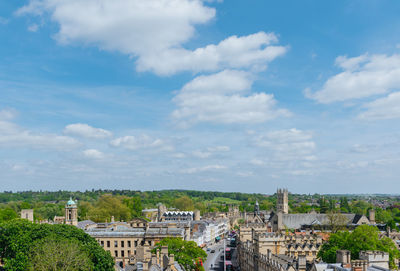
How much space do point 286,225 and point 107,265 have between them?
95806 millimetres

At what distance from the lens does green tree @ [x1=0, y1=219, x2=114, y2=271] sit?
56.6 metres

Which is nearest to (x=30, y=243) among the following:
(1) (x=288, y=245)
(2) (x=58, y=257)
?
(2) (x=58, y=257)

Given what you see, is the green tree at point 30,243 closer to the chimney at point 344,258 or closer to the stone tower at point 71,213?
the chimney at point 344,258

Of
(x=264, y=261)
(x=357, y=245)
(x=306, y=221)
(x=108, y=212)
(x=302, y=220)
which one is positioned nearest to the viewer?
(x=264, y=261)

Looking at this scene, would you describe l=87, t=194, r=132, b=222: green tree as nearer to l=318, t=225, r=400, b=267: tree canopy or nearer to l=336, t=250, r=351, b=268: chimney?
l=318, t=225, r=400, b=267: tree canopy

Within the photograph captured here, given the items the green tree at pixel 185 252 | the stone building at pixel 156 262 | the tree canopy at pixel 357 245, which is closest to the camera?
the stone building at pixel 156 262

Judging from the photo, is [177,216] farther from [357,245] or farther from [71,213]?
[357,245]

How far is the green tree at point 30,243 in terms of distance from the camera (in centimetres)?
5656

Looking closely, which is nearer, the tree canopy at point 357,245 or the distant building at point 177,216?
the tree canopy at point 357,245

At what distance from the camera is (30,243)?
199 feet

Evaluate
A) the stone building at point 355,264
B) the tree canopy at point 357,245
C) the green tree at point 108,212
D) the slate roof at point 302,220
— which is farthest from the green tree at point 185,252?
the green tree at point 108,212

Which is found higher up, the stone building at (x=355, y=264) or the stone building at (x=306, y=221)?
the stone building at (x=355, y=264)

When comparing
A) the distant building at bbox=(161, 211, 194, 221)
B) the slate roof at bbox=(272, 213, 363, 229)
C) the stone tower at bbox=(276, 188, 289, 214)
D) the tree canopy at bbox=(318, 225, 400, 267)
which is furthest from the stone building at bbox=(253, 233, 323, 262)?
the distant building at bbox=(161, 211, 194, 221)

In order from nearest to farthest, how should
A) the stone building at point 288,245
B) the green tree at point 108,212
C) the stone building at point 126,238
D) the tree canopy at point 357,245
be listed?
the tree canopy at point 357,245
the stone building at point 288,245
the stone building at point 126,238
the green tree at point 108,212
